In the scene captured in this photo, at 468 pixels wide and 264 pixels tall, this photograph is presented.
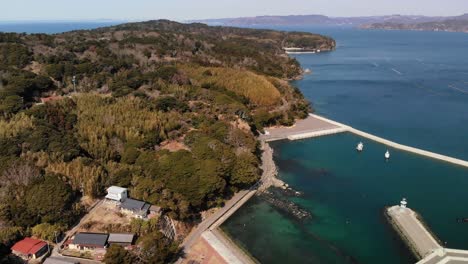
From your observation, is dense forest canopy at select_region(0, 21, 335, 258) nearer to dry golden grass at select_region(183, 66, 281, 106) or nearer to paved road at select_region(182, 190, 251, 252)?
dry golden grass at select_region(183, 66, 281, 106)

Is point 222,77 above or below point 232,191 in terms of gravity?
above

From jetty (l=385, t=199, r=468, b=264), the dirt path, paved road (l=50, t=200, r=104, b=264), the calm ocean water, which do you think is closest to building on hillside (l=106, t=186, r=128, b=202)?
paved road (l=50, t=200, r=104, b=264)

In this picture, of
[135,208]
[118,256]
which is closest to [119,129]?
[135,208]

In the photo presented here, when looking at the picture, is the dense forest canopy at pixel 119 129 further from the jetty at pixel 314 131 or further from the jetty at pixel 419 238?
the jetty at pixel 419 238

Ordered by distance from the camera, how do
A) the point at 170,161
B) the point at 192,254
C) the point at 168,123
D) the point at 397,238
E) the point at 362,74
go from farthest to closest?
the point at 362,74
the point at 168,123
the point at 170,161
the point at 397,238
the point at 192,254

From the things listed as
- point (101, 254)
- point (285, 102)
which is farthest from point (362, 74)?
point (101, 254)

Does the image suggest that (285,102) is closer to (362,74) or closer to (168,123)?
(168,123)

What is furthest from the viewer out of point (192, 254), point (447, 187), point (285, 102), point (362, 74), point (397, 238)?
point (362, 74)
